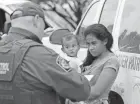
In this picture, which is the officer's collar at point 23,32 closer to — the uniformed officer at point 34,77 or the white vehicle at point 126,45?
the uniformed officer at point 34,77

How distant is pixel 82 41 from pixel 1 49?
8.55 feet

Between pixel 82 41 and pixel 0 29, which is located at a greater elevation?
pixel 82 41

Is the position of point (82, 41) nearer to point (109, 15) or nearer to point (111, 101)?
point (109, 15)

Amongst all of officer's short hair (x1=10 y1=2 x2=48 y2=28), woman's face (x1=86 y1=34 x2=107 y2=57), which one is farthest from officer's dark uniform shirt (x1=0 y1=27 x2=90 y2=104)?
woman's face (x1=86 y1=34 x2=107 y2=57)

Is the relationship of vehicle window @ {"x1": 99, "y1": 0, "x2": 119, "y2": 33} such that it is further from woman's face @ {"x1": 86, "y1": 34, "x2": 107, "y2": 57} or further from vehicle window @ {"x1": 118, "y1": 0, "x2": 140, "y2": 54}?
woman's face @ {"x1": 86, "y1": 34, "x2": 107, "y2": 57}

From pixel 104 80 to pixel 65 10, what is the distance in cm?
1332

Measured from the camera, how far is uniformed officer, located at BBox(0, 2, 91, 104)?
2320 millimetres

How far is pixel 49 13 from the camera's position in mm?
15914

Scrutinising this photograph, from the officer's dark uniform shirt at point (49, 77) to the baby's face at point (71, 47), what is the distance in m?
2.11

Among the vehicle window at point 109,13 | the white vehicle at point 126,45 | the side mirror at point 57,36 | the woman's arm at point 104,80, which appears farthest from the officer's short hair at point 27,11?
the side mirror at point 57,36

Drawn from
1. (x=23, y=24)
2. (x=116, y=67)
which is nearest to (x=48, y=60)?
(x=23, y=24)

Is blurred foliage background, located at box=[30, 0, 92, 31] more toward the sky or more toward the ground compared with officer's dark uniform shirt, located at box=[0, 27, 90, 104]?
more toward the ground

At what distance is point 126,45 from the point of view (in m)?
3.89

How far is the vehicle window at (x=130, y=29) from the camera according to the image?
3.74 meters
